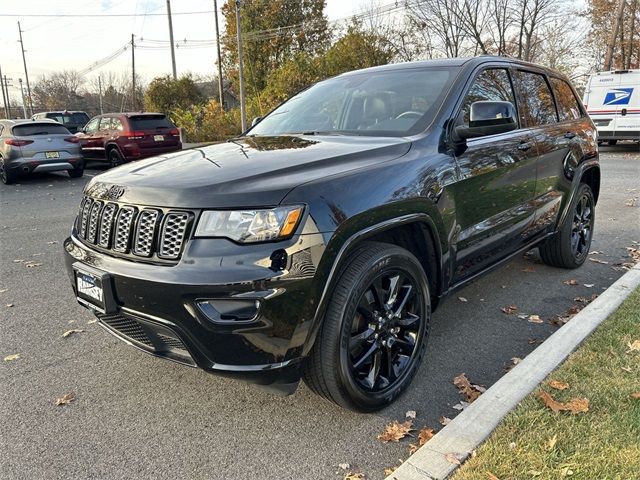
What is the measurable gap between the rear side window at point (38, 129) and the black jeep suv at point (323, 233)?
10466mm

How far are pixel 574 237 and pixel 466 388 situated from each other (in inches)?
108

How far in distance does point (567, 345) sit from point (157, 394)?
240cm

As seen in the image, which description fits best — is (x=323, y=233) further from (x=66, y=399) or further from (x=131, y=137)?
(x=131, y=137)

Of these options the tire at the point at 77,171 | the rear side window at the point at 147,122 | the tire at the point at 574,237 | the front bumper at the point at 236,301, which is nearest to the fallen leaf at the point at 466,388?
the front bumper at the point at 236,301

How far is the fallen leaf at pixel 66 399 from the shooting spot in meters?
2.79

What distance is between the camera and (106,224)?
253 centimetres

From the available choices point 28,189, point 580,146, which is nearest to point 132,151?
point 28,189

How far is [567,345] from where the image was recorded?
3029mm

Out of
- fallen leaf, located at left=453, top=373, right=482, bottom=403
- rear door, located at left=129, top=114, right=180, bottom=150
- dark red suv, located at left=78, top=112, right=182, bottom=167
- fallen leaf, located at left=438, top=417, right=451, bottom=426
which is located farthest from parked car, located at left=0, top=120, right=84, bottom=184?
fallen leaf, located at left=438, top=417, right=451, bottom=426

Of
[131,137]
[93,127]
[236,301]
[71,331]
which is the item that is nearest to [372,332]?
[236,301]

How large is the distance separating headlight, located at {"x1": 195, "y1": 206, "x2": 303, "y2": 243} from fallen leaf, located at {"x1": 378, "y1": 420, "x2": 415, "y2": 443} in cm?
112

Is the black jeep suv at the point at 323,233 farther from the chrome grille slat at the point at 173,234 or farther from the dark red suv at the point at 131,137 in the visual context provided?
the dark red suv at the point at 131,137

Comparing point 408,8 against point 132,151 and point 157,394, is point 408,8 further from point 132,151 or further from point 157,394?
point 157,394

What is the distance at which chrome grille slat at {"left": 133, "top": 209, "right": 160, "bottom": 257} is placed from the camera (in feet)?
7.45
